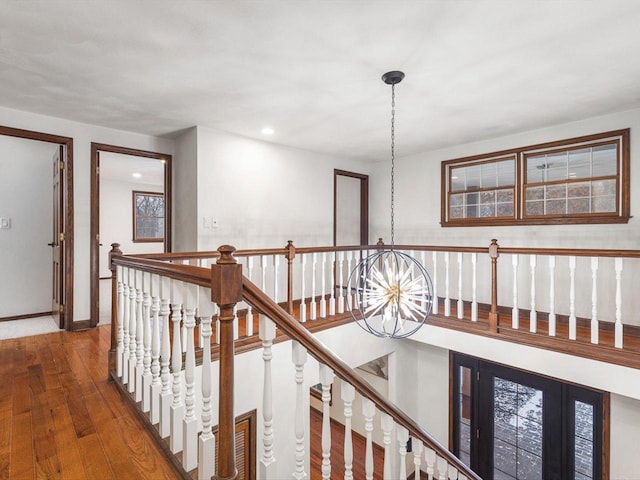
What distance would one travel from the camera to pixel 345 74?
2.74 meters

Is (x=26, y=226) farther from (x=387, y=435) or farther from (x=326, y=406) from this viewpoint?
(x=387, y=435)

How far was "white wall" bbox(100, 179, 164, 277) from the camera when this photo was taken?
742cm

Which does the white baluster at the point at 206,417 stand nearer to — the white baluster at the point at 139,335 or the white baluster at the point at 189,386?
the white baluster at the point at 189,386

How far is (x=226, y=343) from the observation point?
1.26 meters

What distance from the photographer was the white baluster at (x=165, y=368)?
1674 mm

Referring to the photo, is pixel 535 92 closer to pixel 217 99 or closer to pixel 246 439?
pixel 217 99

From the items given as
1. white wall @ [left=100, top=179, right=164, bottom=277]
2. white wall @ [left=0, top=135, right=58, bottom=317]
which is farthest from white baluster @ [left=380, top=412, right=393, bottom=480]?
white wall @ [left=100, top=179, right=164, bottom=277]

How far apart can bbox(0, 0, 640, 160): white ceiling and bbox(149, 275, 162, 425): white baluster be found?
1.58 meters

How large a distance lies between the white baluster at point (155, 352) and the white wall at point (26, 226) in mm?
4009

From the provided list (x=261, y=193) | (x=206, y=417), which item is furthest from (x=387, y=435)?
(x=261, y=193)

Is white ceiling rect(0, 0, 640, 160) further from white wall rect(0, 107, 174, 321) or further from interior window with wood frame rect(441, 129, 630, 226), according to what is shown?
interior window with wood frame rect(441, 129, 630, 226)

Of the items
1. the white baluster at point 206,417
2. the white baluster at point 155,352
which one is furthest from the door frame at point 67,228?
the white baluster at point 206,417

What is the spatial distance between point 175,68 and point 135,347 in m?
2.03

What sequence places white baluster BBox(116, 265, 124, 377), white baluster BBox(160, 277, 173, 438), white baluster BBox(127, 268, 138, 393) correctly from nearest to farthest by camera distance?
white baluster BBox(160, 277, 173, 438) < white baluster BBox(127, 268, 138, 393) < white baluster BBox(116, 265, 124, 377)
